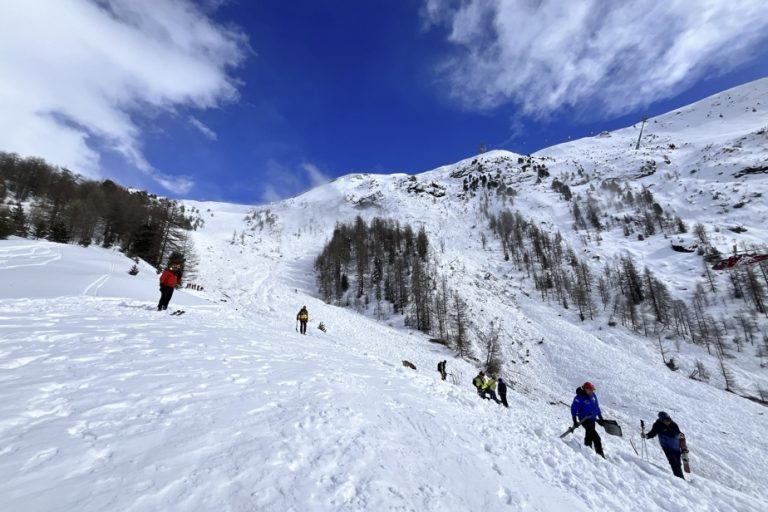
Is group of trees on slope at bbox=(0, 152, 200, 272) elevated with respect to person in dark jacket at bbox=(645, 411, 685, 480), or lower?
elevated

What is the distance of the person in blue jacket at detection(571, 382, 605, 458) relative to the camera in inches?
376

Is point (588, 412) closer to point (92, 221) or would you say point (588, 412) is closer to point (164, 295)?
point (164, 295)

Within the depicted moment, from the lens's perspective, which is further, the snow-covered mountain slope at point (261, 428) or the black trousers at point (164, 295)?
the black trousers at point (164, 295)

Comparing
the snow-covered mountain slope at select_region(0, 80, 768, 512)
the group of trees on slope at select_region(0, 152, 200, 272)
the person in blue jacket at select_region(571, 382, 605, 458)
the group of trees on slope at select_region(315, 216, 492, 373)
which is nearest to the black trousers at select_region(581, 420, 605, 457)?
the person in blue jacket at select_region(571, 382, 605, 458)

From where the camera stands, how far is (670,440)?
9.46 meters

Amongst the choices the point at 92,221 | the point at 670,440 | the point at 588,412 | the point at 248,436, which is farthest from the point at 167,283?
the point at 92,221

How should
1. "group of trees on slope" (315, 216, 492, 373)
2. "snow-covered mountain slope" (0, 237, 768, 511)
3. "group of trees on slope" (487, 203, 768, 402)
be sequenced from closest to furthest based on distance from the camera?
"snow-covered mountain slope" (0, 237, 768, 511) → "group of trees on slope" (487, 203, 768, 402) → "group of trees on slope" (315, 216, 492, 373)

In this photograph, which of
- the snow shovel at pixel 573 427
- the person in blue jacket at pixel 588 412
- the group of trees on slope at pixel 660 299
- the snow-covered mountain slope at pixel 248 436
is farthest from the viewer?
the group of trees on slope at pixel 660 299

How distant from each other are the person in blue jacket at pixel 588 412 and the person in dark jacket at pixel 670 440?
1387 millimetres

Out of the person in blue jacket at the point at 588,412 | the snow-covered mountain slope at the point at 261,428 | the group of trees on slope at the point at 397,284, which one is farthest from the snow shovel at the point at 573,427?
the group of trees on slope at the point at 397,284

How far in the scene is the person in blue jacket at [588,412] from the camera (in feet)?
31.3

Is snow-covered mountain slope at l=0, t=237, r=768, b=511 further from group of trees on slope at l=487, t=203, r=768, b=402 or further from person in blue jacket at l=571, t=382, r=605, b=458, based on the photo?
group of trees on slope at l=487, t=203, r=768, b=402

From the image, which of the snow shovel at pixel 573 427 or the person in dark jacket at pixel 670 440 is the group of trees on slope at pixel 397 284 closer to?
the person in dark jacket at pixel 670 440

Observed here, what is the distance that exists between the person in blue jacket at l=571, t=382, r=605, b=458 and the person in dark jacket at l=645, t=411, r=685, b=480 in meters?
1.39
